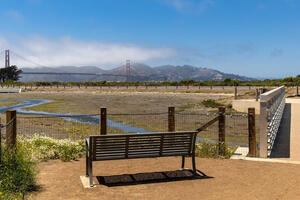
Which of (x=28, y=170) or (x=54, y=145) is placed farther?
(x=54, y=145)

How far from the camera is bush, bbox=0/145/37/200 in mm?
5473

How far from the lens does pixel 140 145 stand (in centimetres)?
667

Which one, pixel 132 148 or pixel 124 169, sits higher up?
pixel 132 148

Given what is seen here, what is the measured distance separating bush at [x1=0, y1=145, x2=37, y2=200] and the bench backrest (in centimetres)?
115

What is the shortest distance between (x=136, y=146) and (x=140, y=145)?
86mm

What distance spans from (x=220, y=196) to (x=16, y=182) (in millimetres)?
3476

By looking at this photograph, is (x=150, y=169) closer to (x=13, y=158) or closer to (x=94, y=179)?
(x=94, y=179)

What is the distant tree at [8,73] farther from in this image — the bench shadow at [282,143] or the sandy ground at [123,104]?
the bench shadow at [282,143]

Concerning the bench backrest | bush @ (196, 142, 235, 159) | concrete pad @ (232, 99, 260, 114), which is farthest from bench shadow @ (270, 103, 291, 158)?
concrete pad @ (232, 99, 260, 114)

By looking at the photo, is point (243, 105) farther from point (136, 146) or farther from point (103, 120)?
point (136, 146)

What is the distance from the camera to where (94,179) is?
6789 millimetres

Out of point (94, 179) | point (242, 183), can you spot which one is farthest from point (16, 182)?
point (242, 183)

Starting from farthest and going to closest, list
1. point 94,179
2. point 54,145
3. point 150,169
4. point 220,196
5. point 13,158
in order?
point 54,145 < point 150,169 < point 94,179 < point 13,158 < point 220,196

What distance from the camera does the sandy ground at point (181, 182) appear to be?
5.81 metres
